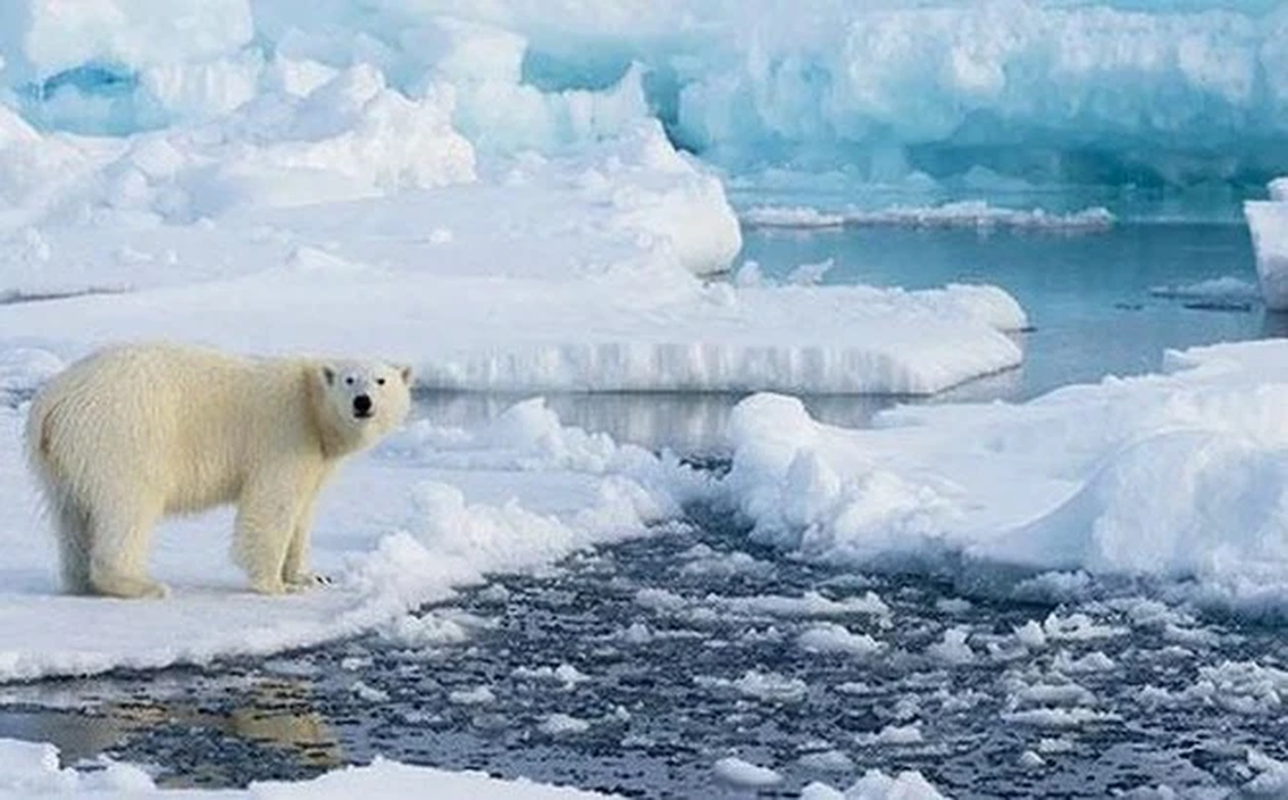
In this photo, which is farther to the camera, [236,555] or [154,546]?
[154,546]

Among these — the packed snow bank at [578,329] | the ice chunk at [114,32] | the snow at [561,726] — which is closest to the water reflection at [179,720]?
the snow at [561,726]

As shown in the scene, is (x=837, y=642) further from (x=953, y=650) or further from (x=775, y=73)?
(x=775, y=73)

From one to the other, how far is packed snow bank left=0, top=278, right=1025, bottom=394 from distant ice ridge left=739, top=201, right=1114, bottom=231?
15.3m

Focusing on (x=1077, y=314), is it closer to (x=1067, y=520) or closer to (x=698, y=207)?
(x=698, y=207)

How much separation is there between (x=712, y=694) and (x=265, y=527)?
1634 millimetres

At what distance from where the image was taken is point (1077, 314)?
69.1 ft

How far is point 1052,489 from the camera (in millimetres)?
9523

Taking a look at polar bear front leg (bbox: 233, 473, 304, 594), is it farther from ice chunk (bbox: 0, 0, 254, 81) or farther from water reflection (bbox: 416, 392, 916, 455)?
ice chunk (bbox: 0, 0, 254, 81)

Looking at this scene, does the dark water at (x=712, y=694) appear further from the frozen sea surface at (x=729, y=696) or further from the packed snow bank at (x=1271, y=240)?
the packed snow bank at (x=1271, y=240)

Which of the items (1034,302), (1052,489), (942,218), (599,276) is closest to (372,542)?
(1052,489)

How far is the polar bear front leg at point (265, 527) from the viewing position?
284 inches

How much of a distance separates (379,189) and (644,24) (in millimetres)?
14778

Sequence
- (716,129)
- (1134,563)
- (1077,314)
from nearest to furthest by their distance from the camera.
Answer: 1. (1134,563)
2. (1077,314)
3. (716,129)

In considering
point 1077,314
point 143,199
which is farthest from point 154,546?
point 143,199
